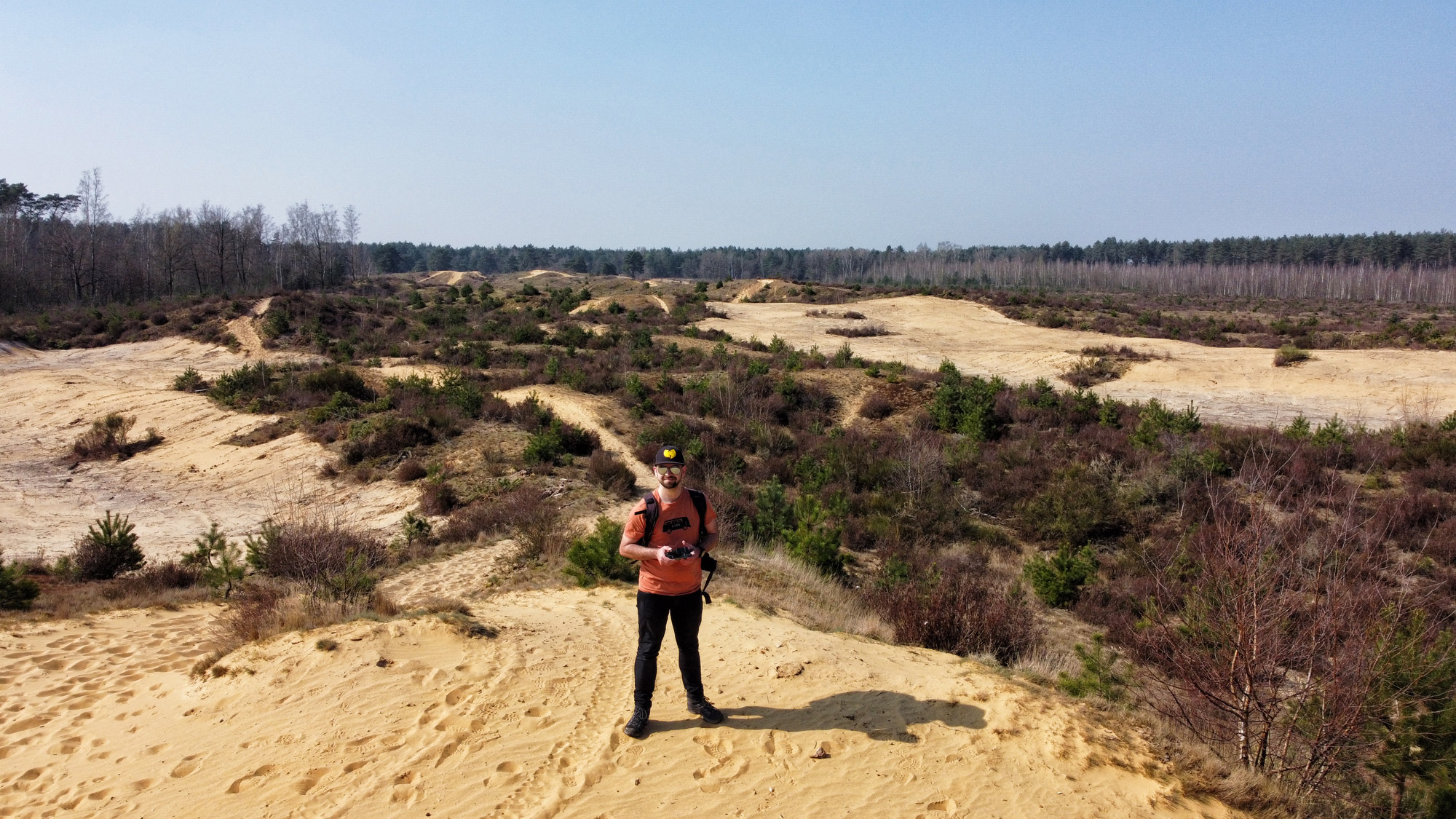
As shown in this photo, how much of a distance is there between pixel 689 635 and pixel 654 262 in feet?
472

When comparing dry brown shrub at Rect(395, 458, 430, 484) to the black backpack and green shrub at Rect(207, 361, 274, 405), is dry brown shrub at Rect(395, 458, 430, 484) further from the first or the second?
the black backpack

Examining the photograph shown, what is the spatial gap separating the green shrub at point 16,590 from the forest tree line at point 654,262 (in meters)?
52.8

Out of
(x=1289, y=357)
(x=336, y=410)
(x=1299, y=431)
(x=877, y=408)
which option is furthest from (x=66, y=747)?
(x=1289, y=357)

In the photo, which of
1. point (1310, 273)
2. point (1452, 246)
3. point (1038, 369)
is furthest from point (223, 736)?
point (1452, 246)

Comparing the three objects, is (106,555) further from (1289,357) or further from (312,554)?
(1289,357)

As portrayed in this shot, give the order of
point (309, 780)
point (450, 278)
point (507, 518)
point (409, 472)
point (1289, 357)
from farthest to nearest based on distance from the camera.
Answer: point (450, 278)
point (1289, 357)
point (409, 472)
point (507, 518)
point (309, 780)

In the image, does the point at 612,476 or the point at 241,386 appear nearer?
the point at 612,476

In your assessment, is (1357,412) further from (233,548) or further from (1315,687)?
(233,548)

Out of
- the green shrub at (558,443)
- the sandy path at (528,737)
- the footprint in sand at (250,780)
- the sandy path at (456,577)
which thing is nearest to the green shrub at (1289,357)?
the green shrub at (558,443)

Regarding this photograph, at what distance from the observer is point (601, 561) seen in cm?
946

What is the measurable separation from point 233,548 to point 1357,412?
27.7 metres

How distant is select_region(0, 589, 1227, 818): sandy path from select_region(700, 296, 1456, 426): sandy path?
66.9ft

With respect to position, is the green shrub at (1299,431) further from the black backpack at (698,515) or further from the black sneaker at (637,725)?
the black sneaker at (637,725)

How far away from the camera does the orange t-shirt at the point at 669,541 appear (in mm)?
4887
